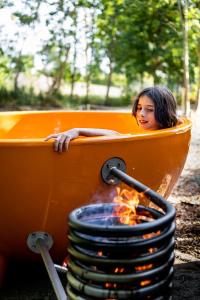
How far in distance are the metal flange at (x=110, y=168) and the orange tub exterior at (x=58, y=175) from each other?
16 mm

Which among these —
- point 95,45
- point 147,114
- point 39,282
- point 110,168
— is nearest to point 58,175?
point 110,168

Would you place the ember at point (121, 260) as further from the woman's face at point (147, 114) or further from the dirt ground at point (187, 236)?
the woman's face at point (147, 114)

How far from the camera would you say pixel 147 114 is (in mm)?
2248

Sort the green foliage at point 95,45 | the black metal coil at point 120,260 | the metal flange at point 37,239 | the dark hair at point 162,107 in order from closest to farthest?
1. the black metal coil at point 120,260
2. the metal flange at point 37,239
3. the dark hair at point 162,107
4. the green foliage at point 95,45

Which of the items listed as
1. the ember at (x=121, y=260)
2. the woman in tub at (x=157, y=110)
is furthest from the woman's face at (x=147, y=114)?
the ember at (x=121, y=260)

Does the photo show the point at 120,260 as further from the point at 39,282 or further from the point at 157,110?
the point at 157,110

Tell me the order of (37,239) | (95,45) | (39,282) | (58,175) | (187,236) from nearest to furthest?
1. (58,175)
2. (37,239)
3. (39,282)
4. (187,236)
5. (95,45)

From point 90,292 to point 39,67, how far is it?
10.0 m

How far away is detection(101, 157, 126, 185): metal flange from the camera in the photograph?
173 cm

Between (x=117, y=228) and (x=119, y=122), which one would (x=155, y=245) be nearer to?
(x=117, y=228)

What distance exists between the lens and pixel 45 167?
165cm

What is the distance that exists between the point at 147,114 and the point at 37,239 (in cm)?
83

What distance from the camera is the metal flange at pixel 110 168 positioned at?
173 centimetres

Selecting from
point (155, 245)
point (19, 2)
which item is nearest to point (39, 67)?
point (19, 2)
